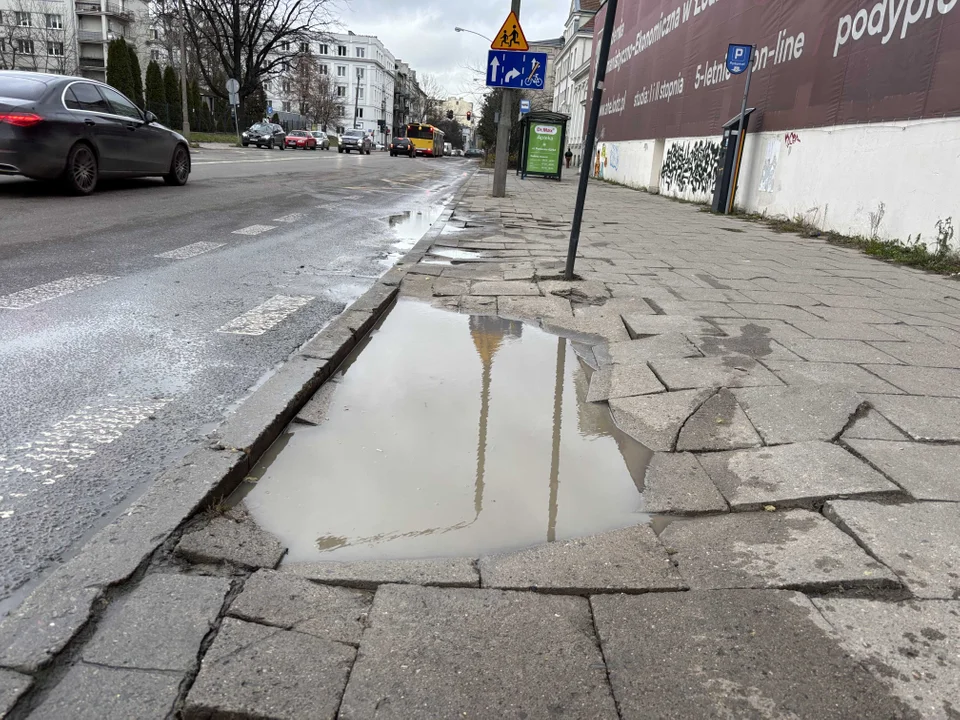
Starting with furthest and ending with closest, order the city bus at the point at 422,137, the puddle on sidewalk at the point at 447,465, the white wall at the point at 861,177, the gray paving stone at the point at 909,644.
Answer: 1. the city bus at the point at 422,137
2. the white wall at the point at 861,177
3. the puddle on sidewalk at the point at 447,465
4. the gray paving stone at the point at 909,644

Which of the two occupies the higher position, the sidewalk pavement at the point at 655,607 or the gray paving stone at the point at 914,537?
the gray paving stone at the point at 914,537

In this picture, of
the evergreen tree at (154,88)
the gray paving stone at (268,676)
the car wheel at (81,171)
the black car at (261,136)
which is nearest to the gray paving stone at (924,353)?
the gray paving stone at (268,676)

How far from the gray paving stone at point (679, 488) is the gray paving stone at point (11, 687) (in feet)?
6.36

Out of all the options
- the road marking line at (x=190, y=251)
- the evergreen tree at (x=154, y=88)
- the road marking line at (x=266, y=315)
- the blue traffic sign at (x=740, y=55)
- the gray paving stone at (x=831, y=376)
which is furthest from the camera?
the evergreen tree at (x=154, y=88)

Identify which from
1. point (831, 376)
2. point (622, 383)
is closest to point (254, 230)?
point (622, 383)

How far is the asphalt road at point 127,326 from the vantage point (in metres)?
2.45

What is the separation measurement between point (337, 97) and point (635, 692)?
109 meters

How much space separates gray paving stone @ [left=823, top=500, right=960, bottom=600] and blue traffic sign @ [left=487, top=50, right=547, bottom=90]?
1273 centimetres

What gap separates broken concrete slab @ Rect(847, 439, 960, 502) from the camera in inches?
103

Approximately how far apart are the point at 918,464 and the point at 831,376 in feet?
3.79

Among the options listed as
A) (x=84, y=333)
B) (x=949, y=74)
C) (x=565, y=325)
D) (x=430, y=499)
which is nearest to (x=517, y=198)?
(x=949, y=74)

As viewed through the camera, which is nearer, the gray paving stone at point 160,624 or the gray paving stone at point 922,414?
the gray paving stone at point 160,624

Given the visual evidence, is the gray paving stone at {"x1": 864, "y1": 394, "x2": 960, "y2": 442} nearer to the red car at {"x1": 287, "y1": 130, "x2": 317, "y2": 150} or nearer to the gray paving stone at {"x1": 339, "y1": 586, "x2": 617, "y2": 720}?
the gray paving stone at {"x1": 339, "y1": 586, "x2": 617, "y2": 720}

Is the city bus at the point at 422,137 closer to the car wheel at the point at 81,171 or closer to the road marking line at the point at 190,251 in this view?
the car wheel at the point at 81,171
